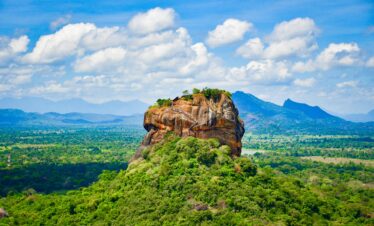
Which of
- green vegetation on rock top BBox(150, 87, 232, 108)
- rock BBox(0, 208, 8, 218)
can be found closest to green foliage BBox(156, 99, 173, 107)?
green vegetation on rock top BBox(150, 87, 232, 108)

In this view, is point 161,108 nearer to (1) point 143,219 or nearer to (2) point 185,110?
(2) point 185,110

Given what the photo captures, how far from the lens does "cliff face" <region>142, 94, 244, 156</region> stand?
48.3 metres

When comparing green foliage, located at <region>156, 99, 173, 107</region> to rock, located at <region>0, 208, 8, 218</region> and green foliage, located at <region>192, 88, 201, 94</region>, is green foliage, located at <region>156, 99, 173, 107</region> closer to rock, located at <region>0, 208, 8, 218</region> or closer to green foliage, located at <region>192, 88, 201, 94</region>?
green foliage, located at <region>192, 88, 201, 94</region>

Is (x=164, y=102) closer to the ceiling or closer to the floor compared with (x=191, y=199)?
closer to the ceiling

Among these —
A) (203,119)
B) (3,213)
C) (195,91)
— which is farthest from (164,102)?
(3,213)

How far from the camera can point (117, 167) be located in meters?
112

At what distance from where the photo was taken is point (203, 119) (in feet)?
158

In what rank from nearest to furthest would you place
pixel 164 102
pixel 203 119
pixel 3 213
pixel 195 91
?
pixel 3 213, pixel 203 119, pixel 195 91, pixel 164 102

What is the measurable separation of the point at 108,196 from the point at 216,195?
37.8 feet

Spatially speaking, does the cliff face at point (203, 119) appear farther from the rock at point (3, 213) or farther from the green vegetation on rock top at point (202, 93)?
the rock at point (3, 213)

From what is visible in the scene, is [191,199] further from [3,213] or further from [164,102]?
[3,213]

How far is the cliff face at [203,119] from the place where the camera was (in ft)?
159

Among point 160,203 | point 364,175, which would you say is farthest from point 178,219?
point 364,175

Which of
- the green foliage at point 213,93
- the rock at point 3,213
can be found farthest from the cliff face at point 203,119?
the rock at point 3,213
